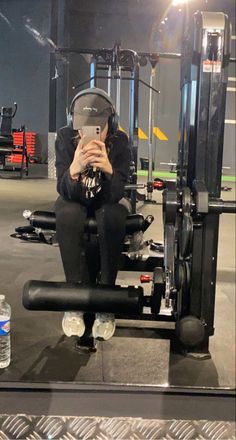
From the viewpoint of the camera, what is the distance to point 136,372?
1.69 metres

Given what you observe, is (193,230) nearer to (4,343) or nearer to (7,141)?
(4,343)

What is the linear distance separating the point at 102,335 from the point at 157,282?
10.7 inches

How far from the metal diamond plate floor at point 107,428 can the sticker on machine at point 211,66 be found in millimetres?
1072

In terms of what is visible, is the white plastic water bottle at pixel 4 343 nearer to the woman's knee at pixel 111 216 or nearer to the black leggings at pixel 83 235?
the black leggings at pixel 83 235

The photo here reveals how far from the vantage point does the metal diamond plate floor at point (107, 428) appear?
1341 mm

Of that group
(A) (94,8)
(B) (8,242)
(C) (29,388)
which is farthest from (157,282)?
(A) (94,8)

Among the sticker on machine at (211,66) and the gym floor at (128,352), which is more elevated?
the sticker on machine at (211,66)

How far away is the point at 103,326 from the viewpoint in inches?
67.7

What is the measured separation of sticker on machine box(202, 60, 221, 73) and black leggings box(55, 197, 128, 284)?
0.56m

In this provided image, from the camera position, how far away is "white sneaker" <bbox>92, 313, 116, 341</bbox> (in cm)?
172

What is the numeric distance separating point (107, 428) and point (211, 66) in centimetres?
115

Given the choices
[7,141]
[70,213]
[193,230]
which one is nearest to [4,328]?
[70,213]

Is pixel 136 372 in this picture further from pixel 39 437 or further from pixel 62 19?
pixel 62 19

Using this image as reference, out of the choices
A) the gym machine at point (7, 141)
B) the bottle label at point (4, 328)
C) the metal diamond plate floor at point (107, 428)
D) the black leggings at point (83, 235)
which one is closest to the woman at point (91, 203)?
the black leggings at point (83, 235)
